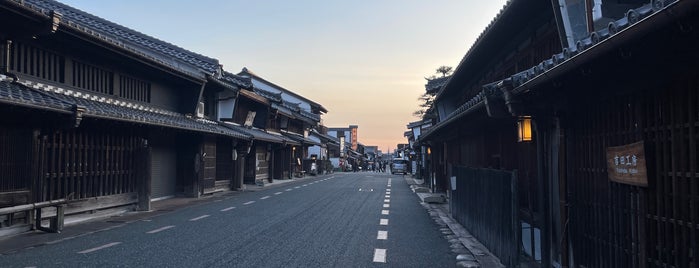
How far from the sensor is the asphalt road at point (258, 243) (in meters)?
8.64

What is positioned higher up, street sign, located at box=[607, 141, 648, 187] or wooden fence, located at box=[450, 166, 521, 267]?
street sign, located at box=[607, 141, 648, 187]

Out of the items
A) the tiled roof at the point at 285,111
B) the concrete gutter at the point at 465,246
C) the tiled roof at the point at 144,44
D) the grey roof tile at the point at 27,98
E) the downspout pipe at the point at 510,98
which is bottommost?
the concrete gutter at the point at 465,246

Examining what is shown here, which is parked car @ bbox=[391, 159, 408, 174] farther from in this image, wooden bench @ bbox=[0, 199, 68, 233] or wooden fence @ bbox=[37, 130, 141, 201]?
wooden bench @ bbox=[0, 199, 68, 233]

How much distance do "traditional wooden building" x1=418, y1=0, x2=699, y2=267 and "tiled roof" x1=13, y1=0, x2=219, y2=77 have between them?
1180 centimetres

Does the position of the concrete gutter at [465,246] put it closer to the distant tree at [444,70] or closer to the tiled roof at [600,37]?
the tiled roof at [600,37]

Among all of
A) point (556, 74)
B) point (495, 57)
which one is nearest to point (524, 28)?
point (495, 57)

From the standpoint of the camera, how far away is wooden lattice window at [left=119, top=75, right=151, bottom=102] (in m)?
17.7

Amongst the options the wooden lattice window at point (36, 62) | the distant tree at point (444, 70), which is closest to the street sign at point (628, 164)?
the wooden lattice window at point (36, 62)

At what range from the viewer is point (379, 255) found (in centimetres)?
948

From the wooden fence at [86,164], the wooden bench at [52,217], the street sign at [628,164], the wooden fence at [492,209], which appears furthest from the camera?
the wooden fence at [86,164]

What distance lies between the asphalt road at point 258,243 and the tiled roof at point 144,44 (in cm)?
642

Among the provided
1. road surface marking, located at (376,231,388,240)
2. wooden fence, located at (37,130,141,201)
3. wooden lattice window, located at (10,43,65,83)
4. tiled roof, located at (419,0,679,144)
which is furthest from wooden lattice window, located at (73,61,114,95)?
tiled roof, located at (419,0,679,144)

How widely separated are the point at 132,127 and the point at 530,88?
46.0ft

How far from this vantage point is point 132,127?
16.8 m
